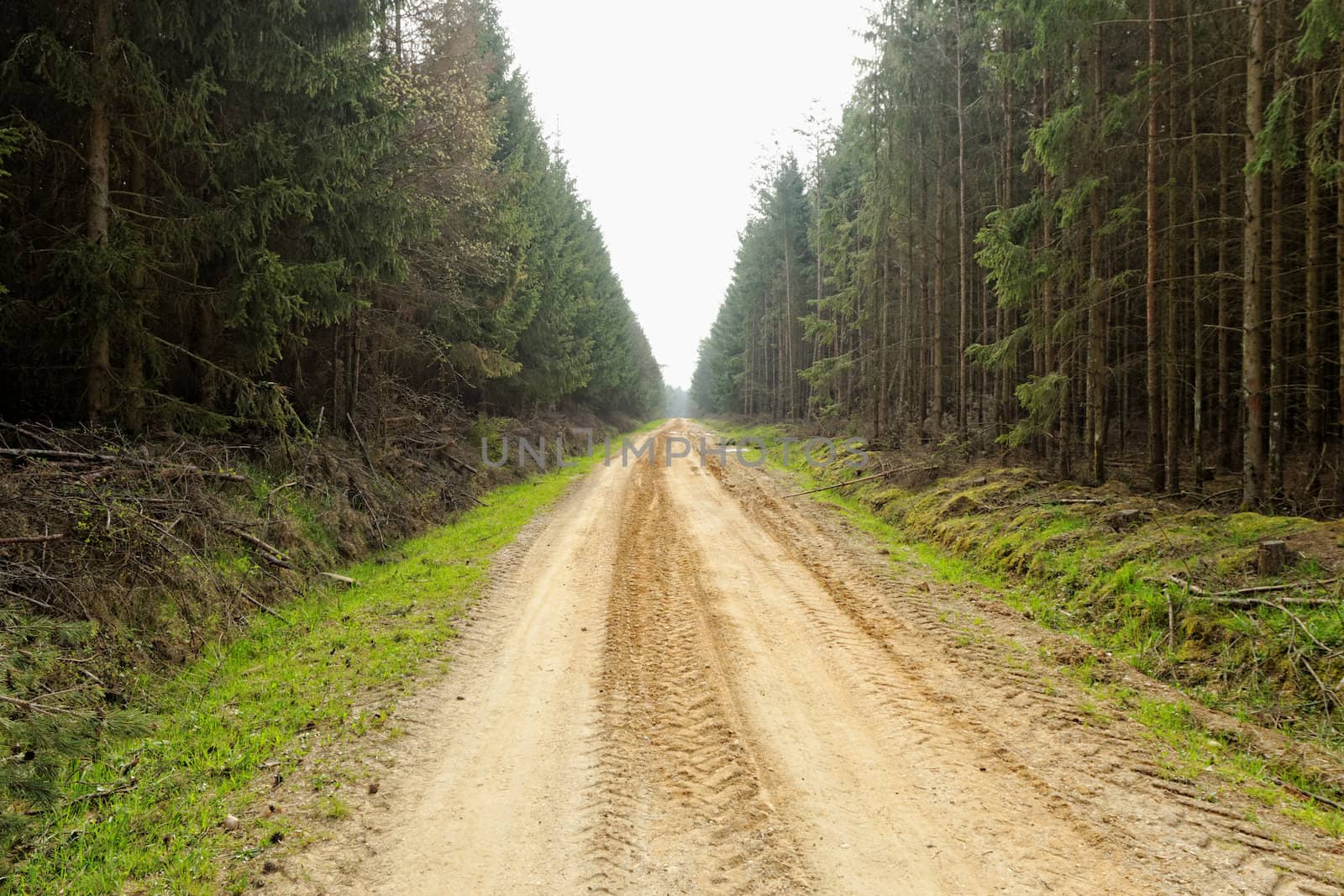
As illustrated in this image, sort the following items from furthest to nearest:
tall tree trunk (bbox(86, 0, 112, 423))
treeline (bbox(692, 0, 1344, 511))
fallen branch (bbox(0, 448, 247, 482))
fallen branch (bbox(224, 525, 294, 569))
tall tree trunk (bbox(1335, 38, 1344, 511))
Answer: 1. treeline (bbox(692, 0, 1344, 511))
2. tall tree trunk (bbox(1335, 38, 1344, 511))
3. fallen branch (bbox(224, 525, 294, 569))
4. tall tree trunk (bbox(86, 0, 112, 423))
5. fallen branch (bbox(0, 448, 247, 482))

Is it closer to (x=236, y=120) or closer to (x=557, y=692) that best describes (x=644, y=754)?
(x=557, y=692)

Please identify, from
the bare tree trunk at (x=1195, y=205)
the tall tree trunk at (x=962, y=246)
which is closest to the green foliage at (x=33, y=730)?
the bare tree trunk at (x=1195, y=205)

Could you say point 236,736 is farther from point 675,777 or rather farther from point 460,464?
point 460,464

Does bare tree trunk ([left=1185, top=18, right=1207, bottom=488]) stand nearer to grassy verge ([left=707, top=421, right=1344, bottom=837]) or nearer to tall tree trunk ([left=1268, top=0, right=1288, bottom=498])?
tall tree trunk ([left=1268, top=0, right=1288, bottom=498])

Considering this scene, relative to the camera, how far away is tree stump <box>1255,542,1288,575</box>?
6.19 m

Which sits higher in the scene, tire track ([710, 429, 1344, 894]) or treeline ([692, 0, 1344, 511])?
treeline ([692, 0, 1344, 511])

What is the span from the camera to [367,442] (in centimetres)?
1266

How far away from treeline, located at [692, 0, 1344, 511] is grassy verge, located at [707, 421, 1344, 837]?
212 centimetres

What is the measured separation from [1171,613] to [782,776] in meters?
4.49

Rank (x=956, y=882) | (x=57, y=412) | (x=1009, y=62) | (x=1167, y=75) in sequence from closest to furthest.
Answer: (x=956, y=882) → (x=57, y=412) → (x=1167, y=75) → (x=1009, y=62)

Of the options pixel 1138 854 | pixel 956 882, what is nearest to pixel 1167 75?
pixel 1138 854

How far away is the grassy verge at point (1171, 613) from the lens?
175 inches

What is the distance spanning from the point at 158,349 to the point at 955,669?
9.46m

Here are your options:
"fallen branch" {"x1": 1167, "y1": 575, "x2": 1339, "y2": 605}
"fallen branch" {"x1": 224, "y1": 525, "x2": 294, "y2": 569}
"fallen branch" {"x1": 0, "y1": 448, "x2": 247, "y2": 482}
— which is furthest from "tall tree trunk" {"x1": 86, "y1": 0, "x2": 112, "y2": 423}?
"fallen branch" {"x1": 1167, "y1": 575, "x2": 1339, "y2": 605}
